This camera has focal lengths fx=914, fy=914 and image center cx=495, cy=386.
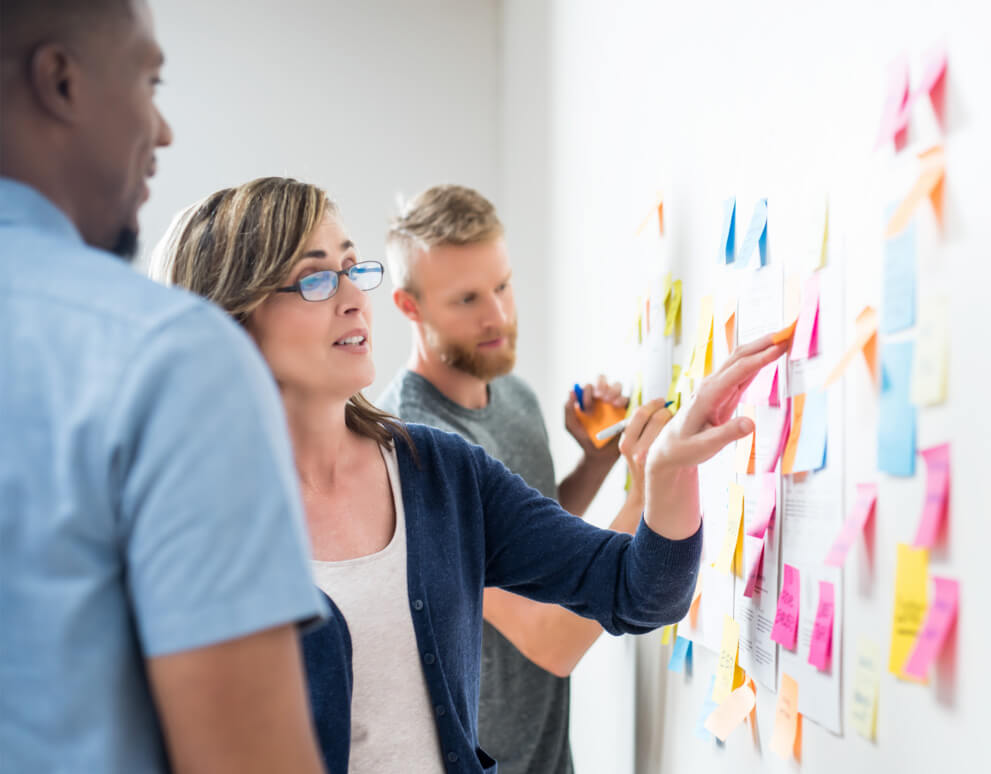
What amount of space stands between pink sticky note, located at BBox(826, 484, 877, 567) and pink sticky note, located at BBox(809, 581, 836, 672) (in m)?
0.05

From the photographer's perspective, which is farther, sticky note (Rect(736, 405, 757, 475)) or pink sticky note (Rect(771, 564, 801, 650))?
sticky note (Rect(736, 405, 757, 475))

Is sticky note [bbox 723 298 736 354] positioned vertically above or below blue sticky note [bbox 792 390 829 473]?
above

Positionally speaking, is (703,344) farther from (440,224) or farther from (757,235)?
(440,224)

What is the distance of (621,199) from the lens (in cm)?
178

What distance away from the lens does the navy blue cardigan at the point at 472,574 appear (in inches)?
40.0

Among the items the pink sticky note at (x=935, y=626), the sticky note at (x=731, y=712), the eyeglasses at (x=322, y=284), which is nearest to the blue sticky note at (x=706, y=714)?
the sticky note at (x=731, y=712)

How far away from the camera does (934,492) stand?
2.46 ft

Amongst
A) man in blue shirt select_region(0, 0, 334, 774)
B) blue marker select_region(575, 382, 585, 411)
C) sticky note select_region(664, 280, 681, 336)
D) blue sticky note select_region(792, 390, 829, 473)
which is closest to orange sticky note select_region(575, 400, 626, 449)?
blue marker select_region(575, 382, 585, 411)

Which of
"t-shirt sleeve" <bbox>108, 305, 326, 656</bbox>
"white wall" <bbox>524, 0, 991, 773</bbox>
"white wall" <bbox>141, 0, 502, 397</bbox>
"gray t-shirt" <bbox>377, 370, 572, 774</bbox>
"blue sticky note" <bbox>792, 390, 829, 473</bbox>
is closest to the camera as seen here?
"t-shirt sleeve" <bbox>108, 305, 326, 656</bbox>

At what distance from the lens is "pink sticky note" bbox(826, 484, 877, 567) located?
2.79 feet

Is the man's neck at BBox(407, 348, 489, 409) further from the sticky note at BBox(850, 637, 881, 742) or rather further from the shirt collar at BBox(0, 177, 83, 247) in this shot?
the shirt collar at BBox(0, 177, 83, 247)

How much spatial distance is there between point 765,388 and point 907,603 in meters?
0.35

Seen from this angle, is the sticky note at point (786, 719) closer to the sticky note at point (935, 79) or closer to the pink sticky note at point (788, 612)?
the pink sticky note at point (788, 612)

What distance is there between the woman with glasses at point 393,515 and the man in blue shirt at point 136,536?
0.51m
